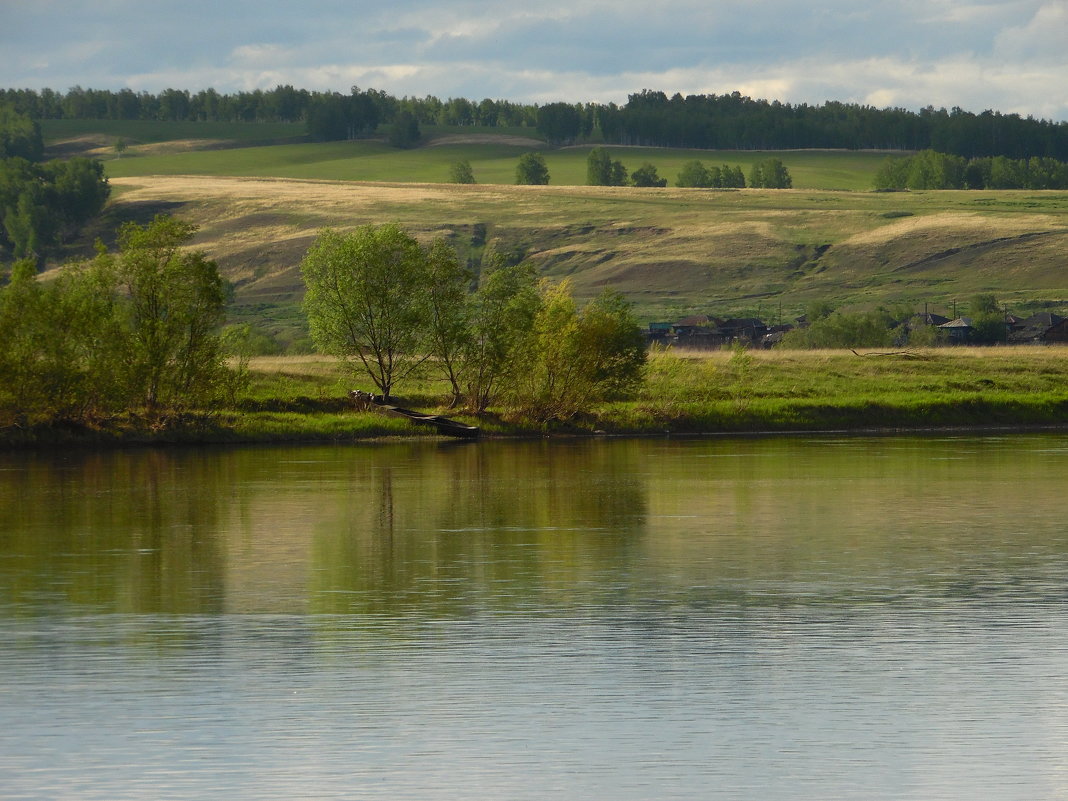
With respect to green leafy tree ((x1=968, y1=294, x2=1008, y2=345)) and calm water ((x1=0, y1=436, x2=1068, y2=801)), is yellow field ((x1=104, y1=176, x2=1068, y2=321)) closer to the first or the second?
green leafy tree ((x1=968, y1=294, x2=1008, y2=345))

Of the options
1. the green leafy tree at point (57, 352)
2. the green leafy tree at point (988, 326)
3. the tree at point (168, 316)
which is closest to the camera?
the green leafy tree at point (57, 352)

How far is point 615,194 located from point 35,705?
580ft

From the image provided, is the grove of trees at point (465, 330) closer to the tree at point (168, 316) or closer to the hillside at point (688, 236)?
the tree at point (168, 316)

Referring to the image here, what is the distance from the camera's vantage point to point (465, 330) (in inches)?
2483

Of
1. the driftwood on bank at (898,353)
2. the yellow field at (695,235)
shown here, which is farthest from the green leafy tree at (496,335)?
the yellow field at (695,235)

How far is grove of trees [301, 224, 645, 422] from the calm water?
2643cm

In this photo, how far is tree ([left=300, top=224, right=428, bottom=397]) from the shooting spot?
6219 cm

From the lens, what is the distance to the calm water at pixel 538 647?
12.7m

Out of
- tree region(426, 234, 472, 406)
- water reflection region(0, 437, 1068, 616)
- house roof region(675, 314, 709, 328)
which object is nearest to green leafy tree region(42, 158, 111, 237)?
house roof region(675, 314, 709, 328)

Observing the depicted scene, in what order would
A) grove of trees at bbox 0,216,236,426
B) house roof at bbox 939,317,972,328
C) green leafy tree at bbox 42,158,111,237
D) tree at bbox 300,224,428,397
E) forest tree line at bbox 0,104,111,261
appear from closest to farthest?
grove of trees at bbox 0,216,236,426
tree at bbox 300,224,428,397
house roof at bbox 939,317,972,328
forest tree line at bbox 0,104,111,261
green leafy tree at bbox 42,158,111,237

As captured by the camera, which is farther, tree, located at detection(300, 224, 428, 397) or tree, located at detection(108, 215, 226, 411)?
tree, located at detection(300, 224, 428, 397)

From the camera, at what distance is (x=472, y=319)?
63938 mm

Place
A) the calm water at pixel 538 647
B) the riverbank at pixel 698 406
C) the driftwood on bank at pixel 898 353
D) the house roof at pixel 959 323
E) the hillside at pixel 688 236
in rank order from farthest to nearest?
1. the hillside at pixel 688 236
2. the house roof at pixel 959 323
3. the driftwood on bank at pixel 898 353
4. the riverbank at pixel 698 406
5. the calm water at pixel 538 647

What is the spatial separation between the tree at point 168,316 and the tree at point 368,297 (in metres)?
5.57
